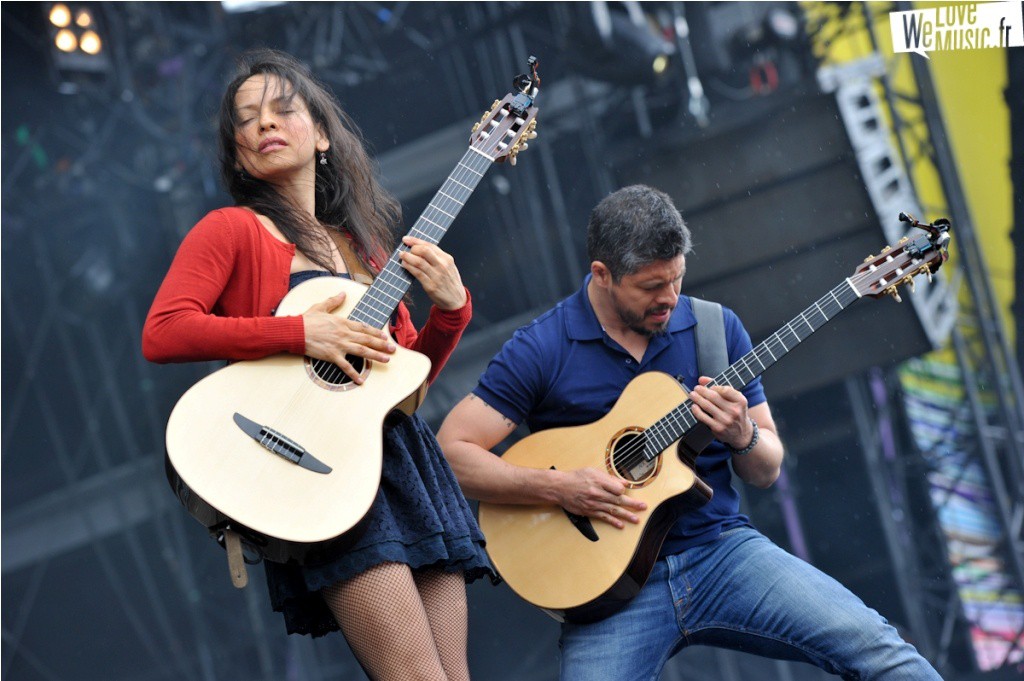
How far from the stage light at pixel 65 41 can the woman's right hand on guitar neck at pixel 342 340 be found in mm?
3103

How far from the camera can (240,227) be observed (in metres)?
2.34

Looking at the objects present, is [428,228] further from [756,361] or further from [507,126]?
[756,361]

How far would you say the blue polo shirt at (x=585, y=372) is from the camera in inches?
116

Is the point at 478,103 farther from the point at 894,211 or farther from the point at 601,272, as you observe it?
the point at 601,272

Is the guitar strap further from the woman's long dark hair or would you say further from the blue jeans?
the woman's long dark hair

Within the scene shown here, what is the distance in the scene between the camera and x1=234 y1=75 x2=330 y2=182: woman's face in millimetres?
2434

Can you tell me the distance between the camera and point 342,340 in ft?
7.30

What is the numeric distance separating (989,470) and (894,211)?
113 cm

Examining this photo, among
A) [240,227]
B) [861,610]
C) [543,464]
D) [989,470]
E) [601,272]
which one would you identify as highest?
[240,227]

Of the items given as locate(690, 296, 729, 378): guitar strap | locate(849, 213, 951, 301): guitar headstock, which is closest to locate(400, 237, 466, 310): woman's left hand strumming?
locate(690, 296, 729, 378): guitar strap

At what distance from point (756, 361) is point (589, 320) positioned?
1.52 feet

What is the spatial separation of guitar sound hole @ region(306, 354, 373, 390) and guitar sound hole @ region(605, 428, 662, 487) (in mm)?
801

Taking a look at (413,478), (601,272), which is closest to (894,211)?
(601,272)

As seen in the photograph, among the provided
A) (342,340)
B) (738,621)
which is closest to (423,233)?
(342,340)
